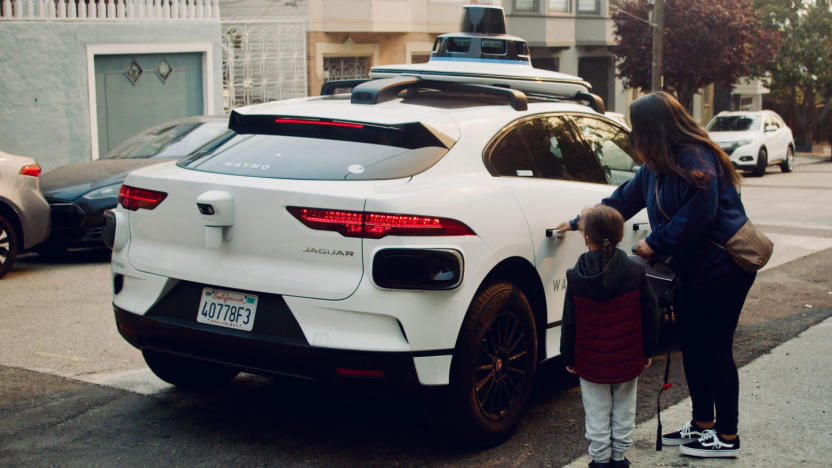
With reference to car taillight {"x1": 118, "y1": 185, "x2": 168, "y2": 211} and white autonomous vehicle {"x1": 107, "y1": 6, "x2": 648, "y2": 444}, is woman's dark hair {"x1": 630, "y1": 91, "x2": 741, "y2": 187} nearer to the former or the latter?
white autonomous vehicle {"x1": 107, "y1": 6, "x2": 648, "y2": 444}

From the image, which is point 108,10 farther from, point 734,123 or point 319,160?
point 734,123

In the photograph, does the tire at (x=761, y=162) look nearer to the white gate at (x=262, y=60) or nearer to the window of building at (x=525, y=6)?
the window of building at (x=525, y=6)

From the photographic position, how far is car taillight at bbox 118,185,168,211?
4.79 m

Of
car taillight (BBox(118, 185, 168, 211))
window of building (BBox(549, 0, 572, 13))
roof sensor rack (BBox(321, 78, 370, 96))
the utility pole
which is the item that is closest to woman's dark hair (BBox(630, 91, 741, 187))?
roof sensor rack (BBox(321, 78, 370, 96))

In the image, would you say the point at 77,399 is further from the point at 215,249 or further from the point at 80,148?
the point at 80,148

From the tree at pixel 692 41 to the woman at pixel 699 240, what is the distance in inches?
1021

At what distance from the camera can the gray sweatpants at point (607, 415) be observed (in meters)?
4.26

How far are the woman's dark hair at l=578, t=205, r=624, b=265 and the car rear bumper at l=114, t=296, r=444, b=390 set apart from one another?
2.85ft

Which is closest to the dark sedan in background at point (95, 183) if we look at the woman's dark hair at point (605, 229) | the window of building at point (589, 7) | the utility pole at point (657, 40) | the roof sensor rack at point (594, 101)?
the roof sensor rack at point (594, 101)

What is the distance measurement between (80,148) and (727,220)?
14.3m

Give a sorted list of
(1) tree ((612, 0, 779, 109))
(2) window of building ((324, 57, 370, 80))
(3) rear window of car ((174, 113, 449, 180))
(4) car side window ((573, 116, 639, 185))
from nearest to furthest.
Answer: (3) rear window of car ((174, 113, 449, 180)) → (4) car side window ((573, 116, 639, 185)) → (2) window of building ((324, 57, 370, 80)) → (1) tree ((612, 0, 779, 109))

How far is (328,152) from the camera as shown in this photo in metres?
4.64

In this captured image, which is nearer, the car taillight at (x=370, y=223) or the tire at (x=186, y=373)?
the car taillight at (x=370, y=223)

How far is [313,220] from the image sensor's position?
14.1 ft
